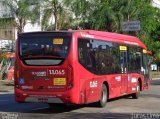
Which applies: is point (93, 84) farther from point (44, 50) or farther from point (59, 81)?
point (44, 50)

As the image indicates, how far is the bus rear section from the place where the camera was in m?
15.4

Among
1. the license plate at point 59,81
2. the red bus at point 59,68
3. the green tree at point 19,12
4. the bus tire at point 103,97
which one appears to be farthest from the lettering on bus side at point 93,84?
the green tree at point 19,12

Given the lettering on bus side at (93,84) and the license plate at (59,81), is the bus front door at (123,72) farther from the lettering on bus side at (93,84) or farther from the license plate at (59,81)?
the license plate at (59,81)

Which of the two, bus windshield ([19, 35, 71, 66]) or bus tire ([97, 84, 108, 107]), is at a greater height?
bus windshield ([19, 35, 71, 66])

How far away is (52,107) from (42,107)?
1.21 feet

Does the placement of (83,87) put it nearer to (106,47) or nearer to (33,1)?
(106,47)

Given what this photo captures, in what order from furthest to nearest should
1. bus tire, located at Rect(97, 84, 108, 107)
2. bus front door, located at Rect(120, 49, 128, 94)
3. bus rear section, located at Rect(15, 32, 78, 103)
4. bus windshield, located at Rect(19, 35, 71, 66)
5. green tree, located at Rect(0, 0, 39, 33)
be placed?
1. green tree, located at Rect(0, 0, 39, 33)
2. bus front door, located at Rect(120, 49, 128, 94)
3. bus tire, located at Rect(97, 84, 108, 107)
4. bus windshield, located at Rect(19, 35, 71, 66)
5. bus rear section, located at Rect(15, 32, 78, 103)

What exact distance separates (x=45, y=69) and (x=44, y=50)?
0.63m

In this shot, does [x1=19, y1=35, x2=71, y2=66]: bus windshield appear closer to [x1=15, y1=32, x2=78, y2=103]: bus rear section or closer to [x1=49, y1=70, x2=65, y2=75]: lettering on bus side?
[x1=15, y1=32, x2=78, y2=103]: bus rear section

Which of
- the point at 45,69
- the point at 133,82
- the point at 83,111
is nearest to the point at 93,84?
the point at 83,111

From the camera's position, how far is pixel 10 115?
14984 mm

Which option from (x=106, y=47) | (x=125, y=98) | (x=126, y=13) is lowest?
(x=125, y=98)

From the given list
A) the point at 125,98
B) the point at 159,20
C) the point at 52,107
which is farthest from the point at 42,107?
the point at 159,20

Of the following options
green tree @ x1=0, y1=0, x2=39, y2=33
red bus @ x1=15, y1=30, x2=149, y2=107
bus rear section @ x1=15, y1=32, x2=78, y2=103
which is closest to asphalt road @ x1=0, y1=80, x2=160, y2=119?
red bus @ x1=15, y1=30, x2=149, y2=107
